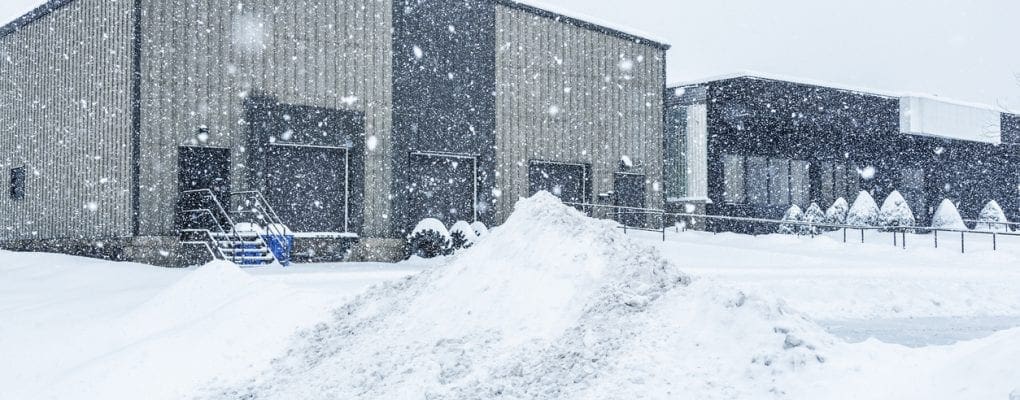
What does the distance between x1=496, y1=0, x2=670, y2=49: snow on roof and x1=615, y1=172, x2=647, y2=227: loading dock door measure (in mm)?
3848

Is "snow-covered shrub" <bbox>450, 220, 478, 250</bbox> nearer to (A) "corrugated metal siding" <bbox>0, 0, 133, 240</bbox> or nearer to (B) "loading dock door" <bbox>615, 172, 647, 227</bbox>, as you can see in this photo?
(B) "loading dock door" <bbox>615, 172, 647, 227</bbox>

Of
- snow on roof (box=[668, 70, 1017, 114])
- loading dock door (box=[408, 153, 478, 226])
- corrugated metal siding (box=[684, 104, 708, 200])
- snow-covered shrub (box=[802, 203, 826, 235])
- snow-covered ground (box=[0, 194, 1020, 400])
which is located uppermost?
snow on roof (box=[668, 70, 1017, 114])

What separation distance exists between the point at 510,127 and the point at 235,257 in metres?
8.47

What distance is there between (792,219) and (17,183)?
76.6 feet

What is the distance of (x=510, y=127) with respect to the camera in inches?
906

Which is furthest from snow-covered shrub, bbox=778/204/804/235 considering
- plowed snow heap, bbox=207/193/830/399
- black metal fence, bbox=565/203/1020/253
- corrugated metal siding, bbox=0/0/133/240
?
plowed snow heap, bbox=207/193/830/399

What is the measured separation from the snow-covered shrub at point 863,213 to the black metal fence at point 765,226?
0.36 m

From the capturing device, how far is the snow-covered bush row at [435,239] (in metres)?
20.3

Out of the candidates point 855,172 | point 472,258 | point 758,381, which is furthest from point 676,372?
point 855,172

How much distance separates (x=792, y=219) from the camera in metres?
30.9

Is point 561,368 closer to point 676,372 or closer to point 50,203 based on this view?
point 676,372

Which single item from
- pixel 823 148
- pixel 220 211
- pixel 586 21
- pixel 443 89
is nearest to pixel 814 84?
pixel 823 148

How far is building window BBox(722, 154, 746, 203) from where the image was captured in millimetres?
31219

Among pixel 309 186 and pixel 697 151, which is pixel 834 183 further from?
pixel 309 186
